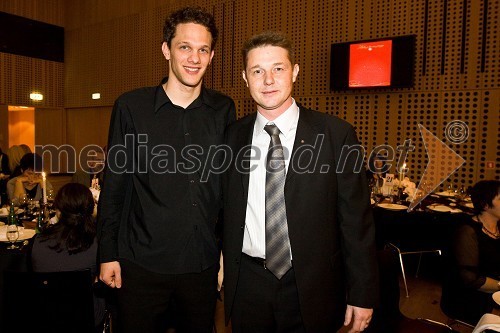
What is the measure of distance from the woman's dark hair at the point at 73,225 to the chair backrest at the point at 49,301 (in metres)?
0.48

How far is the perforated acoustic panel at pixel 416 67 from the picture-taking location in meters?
6.52

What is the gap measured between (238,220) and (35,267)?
182 centimetres

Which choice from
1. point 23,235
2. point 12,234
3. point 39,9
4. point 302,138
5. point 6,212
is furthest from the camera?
point 39,9

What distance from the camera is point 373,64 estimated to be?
7.09 m

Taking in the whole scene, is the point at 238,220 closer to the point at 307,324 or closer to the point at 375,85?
the point at 307,324

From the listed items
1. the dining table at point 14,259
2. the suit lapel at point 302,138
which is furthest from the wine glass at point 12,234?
the suit lapel at point 302,138

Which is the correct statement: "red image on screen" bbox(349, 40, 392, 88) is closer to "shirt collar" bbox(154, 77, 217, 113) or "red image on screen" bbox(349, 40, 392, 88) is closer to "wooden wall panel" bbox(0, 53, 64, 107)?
"shirt collar" bbox(154, 77, 217, 113)

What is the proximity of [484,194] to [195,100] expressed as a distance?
8.81 ft

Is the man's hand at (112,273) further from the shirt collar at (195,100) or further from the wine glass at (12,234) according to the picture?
the wine glass at (12,234)

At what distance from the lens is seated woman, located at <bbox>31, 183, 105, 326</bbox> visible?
8.70ft

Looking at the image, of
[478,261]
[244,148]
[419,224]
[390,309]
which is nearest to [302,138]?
[244,148]

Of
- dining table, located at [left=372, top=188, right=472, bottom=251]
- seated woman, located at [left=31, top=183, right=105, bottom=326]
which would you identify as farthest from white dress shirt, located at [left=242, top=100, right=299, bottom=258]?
dining table, located at [left=372, top=188, right=472, bottom=251]

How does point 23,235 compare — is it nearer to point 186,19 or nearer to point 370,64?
point 186,19

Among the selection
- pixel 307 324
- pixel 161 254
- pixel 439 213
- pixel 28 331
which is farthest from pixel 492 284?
pixel 28 331
